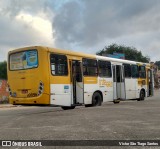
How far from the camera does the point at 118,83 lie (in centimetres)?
2341

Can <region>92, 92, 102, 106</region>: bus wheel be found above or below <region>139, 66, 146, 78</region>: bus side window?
below

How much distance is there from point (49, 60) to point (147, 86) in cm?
1318

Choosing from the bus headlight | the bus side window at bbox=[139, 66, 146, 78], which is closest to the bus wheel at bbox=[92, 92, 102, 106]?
the bus headlight

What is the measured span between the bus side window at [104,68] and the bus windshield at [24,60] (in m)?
5.06

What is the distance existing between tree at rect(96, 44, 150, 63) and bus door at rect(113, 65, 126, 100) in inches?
2985

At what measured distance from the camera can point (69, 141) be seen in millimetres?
8547

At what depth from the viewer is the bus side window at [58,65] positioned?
56.4 feet

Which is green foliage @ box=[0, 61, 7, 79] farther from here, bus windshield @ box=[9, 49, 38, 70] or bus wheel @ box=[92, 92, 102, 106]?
bus windshield @ box=[9, 49, 38, 70]

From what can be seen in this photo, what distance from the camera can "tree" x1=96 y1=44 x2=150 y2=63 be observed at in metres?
99.8

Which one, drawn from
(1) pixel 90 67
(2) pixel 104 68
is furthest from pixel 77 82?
(2) pixel 104 68

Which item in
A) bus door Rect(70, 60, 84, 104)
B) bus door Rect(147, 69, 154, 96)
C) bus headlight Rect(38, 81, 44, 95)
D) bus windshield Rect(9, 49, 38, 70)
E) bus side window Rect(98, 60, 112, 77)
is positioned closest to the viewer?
bus headlight Rect(38, 81, 44, 95)

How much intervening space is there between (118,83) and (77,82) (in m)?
5.13

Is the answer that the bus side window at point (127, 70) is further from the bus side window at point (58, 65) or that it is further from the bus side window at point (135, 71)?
the bus side window at point (58, 65)

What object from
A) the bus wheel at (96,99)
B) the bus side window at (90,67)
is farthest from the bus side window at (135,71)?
the bus side window at (90,67)
